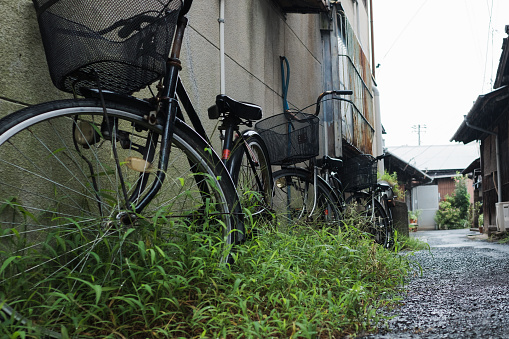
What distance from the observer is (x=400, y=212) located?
10.6 m

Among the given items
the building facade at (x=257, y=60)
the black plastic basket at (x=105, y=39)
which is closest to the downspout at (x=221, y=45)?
the building facade at (x=257, y=60)

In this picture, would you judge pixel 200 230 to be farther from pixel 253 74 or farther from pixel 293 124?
pixel 253 74

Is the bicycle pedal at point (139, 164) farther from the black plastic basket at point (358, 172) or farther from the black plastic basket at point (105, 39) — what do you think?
the black plastic basket at point (358, 172)

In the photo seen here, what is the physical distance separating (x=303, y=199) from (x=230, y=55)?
1.65 m

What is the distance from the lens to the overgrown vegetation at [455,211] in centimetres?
3562

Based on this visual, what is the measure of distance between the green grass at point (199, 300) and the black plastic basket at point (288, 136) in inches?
69.2

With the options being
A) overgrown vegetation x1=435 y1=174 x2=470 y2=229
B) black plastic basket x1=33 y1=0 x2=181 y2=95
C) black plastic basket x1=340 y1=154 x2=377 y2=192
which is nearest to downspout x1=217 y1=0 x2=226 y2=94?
black plastic basket x1=33 y1=0 x2=181 y2=95

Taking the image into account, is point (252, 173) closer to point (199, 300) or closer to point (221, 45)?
point (221, 45)

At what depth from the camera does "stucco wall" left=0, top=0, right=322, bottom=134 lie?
2.28m

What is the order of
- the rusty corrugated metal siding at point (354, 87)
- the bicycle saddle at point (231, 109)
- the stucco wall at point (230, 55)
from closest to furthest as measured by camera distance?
the stucco wall at point (230, 55), the bicycle saddle at point (231, 109), the rusty corrugated metal siding at point (354, 87)

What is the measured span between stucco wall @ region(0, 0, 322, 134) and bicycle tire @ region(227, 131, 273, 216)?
757mm

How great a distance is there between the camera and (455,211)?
3591 centimetres

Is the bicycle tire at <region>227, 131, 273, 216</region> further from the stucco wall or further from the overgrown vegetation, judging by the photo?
the overgrown vegetation

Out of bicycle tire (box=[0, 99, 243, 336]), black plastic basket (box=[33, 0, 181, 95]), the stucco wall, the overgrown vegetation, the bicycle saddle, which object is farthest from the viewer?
the overgrown vegetation
